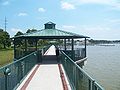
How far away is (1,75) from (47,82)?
5.08 meters

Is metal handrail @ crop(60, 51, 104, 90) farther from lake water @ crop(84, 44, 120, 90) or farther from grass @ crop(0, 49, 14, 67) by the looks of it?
grass @ crop(0, 49, 14, 67)

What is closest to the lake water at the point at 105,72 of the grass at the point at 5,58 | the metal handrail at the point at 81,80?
the metal handrail at the point at 81,80

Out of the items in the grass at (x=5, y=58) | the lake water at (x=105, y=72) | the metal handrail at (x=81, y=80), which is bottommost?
the lake water at (x=105, y=72)

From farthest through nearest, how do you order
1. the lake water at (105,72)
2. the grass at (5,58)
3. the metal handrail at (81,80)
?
the grass at (5,58) → the lake water at (105,72) → the metal handrail at (81,80)

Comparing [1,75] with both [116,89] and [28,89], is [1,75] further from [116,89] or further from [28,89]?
[116,89]

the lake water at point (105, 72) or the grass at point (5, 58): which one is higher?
the grass at point (5, 58)

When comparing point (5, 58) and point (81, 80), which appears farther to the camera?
point (5, 58)

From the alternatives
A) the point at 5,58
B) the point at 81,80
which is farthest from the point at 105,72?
the point at 81,80

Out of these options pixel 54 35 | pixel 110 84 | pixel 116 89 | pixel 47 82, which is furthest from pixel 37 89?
pixel 54 35

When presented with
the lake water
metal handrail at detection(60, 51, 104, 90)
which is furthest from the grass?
metal handrail at detection(60, 51, 104, 90)

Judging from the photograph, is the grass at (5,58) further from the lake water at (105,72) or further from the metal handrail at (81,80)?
the metal handrail at (81,80)

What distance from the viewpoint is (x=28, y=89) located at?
472 inches

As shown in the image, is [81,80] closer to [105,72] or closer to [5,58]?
[105,72]

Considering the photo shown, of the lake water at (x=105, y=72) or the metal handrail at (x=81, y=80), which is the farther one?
the lake water at (x=105, y=72)
